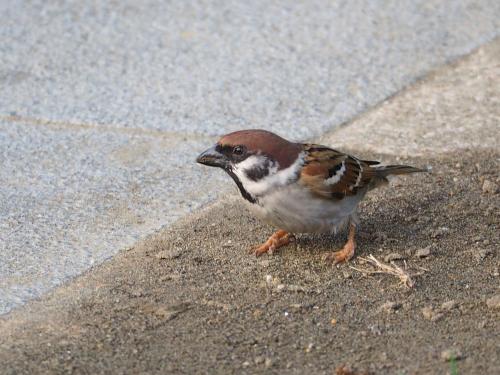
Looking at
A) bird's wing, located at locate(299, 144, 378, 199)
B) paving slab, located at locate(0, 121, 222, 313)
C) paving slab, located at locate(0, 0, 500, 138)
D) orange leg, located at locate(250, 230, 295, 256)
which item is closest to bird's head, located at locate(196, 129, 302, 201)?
bird's wing, located at locate(299, 144, 378, 199)

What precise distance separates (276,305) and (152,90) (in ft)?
10.5

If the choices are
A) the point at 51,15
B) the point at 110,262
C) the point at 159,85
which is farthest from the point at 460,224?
the point at 51,15

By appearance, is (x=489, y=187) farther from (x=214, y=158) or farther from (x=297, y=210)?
(x=214, y=158)

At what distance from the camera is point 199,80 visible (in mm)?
7621

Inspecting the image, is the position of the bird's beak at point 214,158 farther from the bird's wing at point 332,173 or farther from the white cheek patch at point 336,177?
the white cheek patch at point 336,177

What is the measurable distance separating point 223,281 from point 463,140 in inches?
100

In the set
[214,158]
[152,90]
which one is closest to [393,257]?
[214,158]

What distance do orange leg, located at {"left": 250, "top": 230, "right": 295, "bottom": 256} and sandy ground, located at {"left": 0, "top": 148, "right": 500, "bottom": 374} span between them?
2.0 inches

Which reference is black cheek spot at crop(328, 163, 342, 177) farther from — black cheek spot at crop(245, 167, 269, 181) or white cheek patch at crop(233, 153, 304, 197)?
black cheek spot at crop(245, 167, 269, 181)

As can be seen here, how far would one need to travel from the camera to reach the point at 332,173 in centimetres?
520

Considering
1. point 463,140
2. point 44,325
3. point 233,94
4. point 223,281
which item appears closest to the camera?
point 44,325

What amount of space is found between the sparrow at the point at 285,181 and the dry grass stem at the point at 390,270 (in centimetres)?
14

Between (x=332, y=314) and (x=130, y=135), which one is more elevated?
(x=332, y=314)

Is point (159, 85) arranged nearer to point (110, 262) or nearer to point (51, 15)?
point (51, 15)
